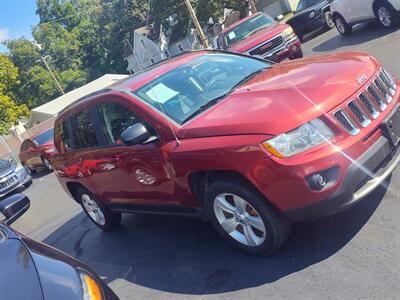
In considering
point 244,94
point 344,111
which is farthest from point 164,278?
point 344,111

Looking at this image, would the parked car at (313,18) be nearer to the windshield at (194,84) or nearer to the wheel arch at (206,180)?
the windshield at (194,84)

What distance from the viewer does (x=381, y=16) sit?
11.4 metres

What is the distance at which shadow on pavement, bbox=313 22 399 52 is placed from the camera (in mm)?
11933

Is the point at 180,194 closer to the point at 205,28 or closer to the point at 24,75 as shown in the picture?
the point at 205,28

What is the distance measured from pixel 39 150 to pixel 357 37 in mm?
10682

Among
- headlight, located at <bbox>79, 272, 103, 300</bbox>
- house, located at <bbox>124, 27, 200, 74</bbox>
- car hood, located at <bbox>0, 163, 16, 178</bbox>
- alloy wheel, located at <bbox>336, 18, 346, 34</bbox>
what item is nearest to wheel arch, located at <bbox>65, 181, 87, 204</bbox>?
headlight, located at <bbox>79, 272, 103, 300</bbox>

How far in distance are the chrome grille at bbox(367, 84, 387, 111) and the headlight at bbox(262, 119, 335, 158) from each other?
783 millimetres

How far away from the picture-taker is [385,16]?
36.9 ft

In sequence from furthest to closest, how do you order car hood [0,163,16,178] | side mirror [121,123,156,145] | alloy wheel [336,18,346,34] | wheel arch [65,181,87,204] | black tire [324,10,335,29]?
black tire [324,10,335,29]
car hood [0,163,16,178]
alloy wheel [336,18,346,34]
wheel arch [65,181,87,204]
side mirror [121,123,156,145]

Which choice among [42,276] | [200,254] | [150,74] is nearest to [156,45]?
[150,74]

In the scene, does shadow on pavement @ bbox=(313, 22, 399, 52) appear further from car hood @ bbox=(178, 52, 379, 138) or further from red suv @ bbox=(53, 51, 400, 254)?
car hood @ bbox=(178, 52, 379, 138)

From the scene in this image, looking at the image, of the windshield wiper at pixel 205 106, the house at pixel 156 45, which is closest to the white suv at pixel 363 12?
the windshield wiper at pixel 205 106

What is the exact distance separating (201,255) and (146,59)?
2253 inches

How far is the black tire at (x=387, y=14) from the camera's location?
427 inches
